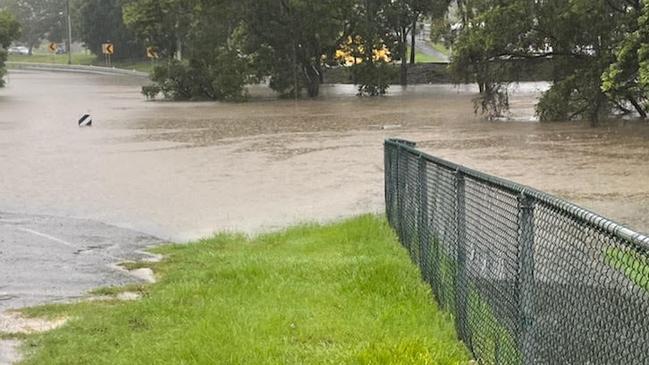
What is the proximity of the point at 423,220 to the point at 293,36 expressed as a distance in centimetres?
3928

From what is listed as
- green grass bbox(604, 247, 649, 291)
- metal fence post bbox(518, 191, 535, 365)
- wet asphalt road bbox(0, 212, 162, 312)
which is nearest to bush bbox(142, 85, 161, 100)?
wet asphalt road bbox(0, 212, 162, 312)

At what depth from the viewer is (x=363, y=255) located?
8758mm

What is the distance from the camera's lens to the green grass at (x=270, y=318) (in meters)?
5.40

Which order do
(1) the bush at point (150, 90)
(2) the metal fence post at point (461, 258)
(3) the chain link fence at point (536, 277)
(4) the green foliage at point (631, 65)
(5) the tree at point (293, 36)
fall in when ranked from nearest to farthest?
(3) the chain link fence at point (536, 277)
(2) the metal fence post at point (461, 258)
(4) the green foliage at point (631, 65)
(5) the tree at point (293, 36)
(1) the bush at point (150, 90)

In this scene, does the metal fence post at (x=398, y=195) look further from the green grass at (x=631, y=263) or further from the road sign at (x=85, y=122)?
the road sign at (x=85, y=122)

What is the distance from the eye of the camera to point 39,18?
5153 inches

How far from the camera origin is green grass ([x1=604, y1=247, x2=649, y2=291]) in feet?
10.5

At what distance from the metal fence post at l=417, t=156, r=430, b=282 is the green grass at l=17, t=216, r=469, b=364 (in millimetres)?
118

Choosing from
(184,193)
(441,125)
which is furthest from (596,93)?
(184,193)

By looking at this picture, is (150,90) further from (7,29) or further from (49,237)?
(49,237)

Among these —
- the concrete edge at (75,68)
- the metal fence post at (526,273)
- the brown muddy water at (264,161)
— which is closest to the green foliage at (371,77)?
the brown muddy water at (264,161)

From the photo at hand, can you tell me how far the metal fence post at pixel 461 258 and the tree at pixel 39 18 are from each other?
127 m

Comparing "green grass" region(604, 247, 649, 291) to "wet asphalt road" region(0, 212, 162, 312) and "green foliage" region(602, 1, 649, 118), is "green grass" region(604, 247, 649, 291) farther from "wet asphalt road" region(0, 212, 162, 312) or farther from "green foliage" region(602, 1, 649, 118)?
"green foliage" region(602, 1, 649, 118)

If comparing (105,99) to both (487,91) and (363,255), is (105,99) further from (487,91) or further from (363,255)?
(363,255)
